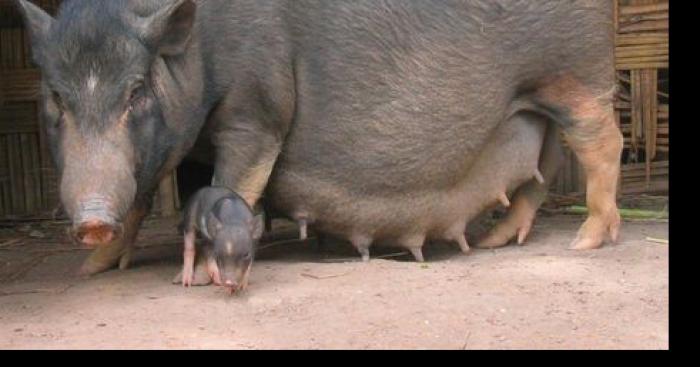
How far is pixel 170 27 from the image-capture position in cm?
472

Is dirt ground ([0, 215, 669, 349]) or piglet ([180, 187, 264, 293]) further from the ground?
→ piglet ([180, 187, 264, 293])

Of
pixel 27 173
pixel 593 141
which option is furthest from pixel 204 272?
pixel 27 173

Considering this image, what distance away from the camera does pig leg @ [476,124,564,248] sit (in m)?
5.97

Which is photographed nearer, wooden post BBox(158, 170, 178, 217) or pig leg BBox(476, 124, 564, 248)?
pig leg BBox(476, 124, 564, 248)

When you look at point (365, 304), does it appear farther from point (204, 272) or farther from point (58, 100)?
point (58, 100)

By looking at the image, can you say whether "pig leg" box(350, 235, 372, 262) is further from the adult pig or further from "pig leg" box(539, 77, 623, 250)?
"pig leg" box(539, 77, 623, 250)

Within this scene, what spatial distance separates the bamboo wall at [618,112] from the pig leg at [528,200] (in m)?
1.45

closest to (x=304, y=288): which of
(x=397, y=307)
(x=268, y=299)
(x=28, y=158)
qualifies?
(x=268, y=299)

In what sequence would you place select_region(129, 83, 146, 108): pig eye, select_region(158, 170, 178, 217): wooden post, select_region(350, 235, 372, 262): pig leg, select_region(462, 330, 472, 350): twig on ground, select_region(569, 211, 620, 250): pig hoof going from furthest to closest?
select_region(158, 170, 178, 217): wooden post < select_region(569, 211, 620, 250): pig hoof < select_region(350, 235, 372, 262): pig leg < select_region(129, 83, 146, 108): pig eye < select_region(462, 330, 472, 350): twig on ground

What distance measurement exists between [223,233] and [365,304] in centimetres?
72

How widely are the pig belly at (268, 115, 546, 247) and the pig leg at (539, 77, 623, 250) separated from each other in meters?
0.20

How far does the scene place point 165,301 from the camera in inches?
173

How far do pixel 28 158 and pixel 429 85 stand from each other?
3.20m

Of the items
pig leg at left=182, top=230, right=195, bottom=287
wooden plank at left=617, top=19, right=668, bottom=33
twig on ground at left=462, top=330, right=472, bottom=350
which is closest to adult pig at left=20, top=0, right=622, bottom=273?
pig leg at left=182, top=230, right=195, bottom=287
